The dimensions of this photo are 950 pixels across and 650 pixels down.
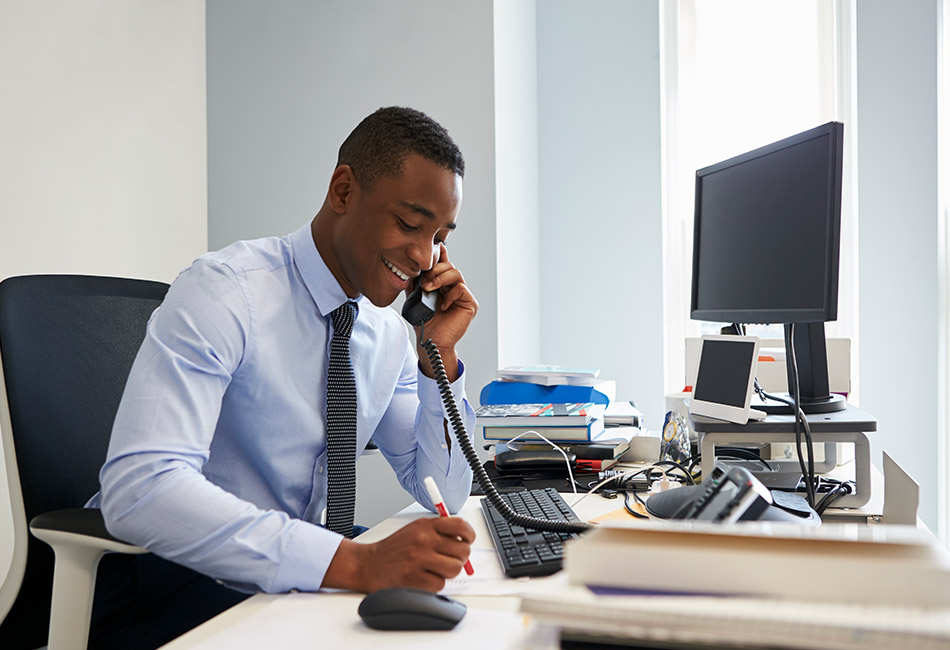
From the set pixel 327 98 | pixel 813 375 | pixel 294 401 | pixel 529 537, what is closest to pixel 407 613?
pixel 529 537

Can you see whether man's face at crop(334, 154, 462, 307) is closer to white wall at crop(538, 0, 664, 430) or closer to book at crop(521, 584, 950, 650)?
book at crop(521, 584, 950, 650)

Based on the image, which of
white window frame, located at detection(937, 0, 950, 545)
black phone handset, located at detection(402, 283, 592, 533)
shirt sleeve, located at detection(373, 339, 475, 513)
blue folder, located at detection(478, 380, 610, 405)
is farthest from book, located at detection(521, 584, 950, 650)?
white window frame, located at detection(937, 0, 950, 545)

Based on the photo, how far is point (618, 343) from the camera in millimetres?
3035

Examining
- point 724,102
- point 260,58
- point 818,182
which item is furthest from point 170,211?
point 724,102

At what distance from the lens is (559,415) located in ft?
5.32

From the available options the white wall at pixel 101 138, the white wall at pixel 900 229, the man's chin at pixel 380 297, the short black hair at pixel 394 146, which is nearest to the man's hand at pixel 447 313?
the man's chin at pixel 380 297

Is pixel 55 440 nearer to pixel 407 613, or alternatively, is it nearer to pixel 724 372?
pixel 407 613

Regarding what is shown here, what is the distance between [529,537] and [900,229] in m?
2.41

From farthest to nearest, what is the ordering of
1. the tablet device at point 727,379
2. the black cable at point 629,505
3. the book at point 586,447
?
the book at point 586,447 < the tablet device at point 727,379 < the black cable at point 629,505

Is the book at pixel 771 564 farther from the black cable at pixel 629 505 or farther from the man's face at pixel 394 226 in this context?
the man's face at pixel 394 226

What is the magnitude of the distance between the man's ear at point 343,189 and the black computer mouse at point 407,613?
2.33 feet

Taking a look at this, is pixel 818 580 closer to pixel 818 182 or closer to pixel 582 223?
pixel 818 182

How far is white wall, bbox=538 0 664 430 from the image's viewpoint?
300 centimetres

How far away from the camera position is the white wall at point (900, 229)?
109 inches
